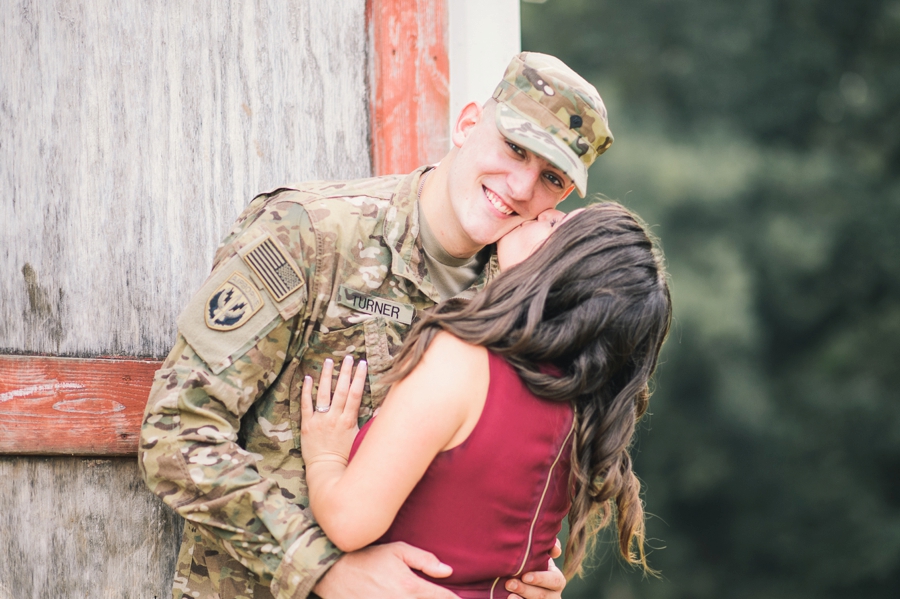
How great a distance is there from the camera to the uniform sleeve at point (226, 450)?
1658mm

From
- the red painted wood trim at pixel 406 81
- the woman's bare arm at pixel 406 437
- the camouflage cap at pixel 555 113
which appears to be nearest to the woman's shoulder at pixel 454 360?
the woman's bare arm at pixel 406 437

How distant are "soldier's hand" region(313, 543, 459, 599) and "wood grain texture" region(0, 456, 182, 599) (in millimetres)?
542

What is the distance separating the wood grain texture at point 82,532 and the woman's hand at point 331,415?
471 millimetres

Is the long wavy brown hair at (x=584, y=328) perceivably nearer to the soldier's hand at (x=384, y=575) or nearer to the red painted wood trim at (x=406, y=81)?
the soldier's hand at (x=384, y=575)

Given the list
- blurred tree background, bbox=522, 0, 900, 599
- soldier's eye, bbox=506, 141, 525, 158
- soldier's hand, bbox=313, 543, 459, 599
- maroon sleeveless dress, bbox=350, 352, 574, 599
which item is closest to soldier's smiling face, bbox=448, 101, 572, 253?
soldier's eye, bbox=506, 141, 525, 158

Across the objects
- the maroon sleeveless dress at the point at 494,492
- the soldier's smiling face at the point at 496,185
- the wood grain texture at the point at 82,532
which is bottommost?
the wood grain texture at the point at 82,532

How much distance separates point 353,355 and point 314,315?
0.39 feet

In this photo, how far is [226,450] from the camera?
168 centimetres

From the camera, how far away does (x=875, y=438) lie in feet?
23.2

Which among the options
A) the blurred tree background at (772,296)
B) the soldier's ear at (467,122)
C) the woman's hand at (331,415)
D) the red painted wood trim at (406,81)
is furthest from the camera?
the blurred tree background at (772,296)

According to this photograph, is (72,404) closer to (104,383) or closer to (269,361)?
(104,383)

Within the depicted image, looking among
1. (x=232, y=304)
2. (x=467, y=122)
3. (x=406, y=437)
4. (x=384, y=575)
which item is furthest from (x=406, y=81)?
(x=384, y=575)

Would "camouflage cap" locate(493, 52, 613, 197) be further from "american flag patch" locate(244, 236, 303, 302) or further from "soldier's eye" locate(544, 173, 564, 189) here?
"american flag patch" locate(244, 236, 303, 302)

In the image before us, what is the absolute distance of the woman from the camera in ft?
5.12
